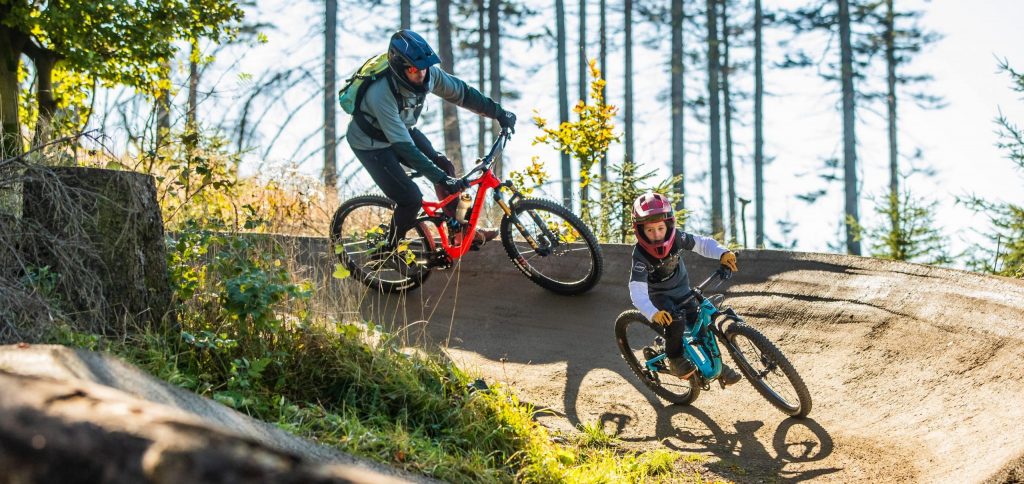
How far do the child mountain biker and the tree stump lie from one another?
9.75ft

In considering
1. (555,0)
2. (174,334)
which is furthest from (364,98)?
(555,0)

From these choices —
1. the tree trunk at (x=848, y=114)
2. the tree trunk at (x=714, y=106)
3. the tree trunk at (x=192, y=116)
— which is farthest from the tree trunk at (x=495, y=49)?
the tree trunk at (x=192, y=116)

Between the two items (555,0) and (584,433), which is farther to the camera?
(555,0)

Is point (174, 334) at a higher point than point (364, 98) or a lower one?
lower

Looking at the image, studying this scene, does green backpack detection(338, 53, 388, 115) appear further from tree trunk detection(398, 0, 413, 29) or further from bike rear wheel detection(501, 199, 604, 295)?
tree trunk detection(398, 0, 413, 29)

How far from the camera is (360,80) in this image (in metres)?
7.14

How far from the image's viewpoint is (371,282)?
7832 mm

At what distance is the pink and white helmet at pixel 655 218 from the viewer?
5.92 m

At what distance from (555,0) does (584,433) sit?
71.0 ft

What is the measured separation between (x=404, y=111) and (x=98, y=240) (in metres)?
2.95

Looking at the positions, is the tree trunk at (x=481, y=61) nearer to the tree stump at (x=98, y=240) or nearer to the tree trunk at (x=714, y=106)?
the tree trunk at (x=714, y=106)

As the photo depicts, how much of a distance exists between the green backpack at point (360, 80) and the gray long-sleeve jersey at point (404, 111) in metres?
0.06

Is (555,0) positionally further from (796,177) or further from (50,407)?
(50,407)

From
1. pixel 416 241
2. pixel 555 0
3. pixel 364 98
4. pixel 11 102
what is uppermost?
pixel 555 0
